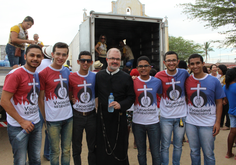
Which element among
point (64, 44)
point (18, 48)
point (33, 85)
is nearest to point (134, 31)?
point (18, 48)

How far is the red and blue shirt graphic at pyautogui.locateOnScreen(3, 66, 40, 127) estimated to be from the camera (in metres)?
2.21

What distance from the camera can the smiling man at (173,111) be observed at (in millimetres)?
2805

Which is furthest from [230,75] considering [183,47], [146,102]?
[183,47]

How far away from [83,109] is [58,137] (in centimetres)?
53

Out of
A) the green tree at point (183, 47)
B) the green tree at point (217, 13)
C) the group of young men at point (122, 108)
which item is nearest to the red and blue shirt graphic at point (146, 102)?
the group of young men at point (122, 108)

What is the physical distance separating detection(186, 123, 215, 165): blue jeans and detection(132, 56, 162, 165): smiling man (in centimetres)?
48

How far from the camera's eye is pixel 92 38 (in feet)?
19.1

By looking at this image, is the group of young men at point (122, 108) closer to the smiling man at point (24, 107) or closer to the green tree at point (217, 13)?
the smiling man at point (24, 107)

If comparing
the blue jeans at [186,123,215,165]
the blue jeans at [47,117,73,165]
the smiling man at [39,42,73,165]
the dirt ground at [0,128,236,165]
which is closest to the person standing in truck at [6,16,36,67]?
the smiling man at [39,42,73,165]

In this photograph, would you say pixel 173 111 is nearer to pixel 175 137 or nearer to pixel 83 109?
pixel 175 137

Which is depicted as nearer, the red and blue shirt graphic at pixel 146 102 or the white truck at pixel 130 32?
the red and blue shirt graphic at pixel 146 102

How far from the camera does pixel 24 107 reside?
2.29 metres

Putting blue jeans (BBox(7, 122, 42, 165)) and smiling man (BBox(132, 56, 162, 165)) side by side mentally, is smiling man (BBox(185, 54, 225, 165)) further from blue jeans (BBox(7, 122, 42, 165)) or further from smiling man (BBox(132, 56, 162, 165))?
blue jeans (BBox(7, 122, 42, 165))

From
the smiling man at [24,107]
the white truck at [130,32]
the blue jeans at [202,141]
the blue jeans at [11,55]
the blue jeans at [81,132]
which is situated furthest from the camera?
the white truck at [130,32]
